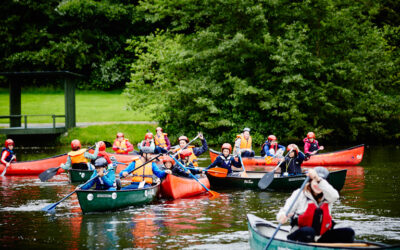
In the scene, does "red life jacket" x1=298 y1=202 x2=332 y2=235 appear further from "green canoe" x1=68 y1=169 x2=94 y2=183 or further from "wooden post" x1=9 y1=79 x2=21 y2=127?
"wooden post" x1=9 y1=79 x2=21 y2=127

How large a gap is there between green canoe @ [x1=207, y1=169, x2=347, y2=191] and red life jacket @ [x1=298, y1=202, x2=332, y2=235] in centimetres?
668

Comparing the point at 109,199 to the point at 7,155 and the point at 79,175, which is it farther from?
the point at 7,155

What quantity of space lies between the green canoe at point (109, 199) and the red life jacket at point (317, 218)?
5516 millimetres

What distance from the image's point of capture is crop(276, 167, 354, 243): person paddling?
713 centimetres

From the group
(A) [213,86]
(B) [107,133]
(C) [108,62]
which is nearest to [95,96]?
(C) [108,62]

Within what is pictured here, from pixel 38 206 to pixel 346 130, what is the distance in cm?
2149

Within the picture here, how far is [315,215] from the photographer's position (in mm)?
7191

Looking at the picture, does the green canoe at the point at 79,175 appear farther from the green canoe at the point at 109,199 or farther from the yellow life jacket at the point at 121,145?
the green canoe at the point at 109,199

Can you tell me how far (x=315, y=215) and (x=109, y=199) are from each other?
5.81 meters

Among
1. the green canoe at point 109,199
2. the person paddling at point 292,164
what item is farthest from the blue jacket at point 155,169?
the person paddling at point 292,164

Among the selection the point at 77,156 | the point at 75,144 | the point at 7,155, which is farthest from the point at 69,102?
the point at 75,144

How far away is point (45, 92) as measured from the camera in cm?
4859

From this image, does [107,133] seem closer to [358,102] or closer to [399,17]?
[358,102]

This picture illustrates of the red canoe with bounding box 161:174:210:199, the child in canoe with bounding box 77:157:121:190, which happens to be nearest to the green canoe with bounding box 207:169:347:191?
the red canoe with bounding box 161:174:210:199
